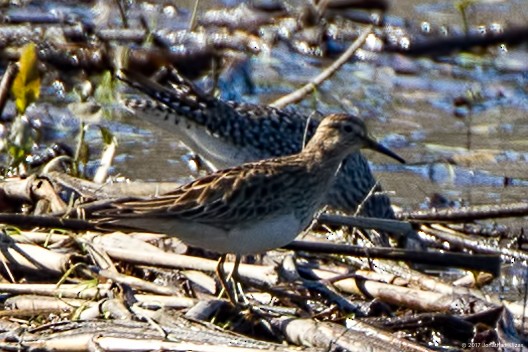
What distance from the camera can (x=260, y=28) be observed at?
12570 millimetres

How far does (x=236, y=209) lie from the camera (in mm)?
6613

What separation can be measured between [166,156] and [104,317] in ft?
11.9

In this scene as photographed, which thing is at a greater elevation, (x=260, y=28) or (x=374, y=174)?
(x=260, y=28)

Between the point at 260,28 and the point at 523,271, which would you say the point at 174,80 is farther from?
the point at 523,271

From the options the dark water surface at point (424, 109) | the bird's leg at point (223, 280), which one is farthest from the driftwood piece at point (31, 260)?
the dark water surface at point (424, 109)

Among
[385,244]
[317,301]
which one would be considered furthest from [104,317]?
[385,244]

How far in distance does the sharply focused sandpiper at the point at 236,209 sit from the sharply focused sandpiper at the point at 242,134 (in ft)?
6.82

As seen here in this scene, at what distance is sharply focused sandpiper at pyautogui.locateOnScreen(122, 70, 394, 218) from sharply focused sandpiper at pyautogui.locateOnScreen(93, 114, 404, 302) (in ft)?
6.82

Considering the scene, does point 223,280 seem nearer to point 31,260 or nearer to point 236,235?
point 236,235

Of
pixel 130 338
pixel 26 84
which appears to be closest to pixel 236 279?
pixel 130 338

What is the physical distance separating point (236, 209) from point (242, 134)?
8.20 feet

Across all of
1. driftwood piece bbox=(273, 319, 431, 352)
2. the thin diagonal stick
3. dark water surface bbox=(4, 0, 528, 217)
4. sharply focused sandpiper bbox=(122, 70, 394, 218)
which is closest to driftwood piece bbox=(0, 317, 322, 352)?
driftwood piece bbox=(273, 319, 431, 352)

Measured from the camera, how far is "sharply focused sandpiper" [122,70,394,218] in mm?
9000

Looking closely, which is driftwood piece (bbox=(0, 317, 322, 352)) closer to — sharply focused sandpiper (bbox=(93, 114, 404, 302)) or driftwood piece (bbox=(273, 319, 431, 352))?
driftwood piece (bbox=(273, 319, 431, 352))
